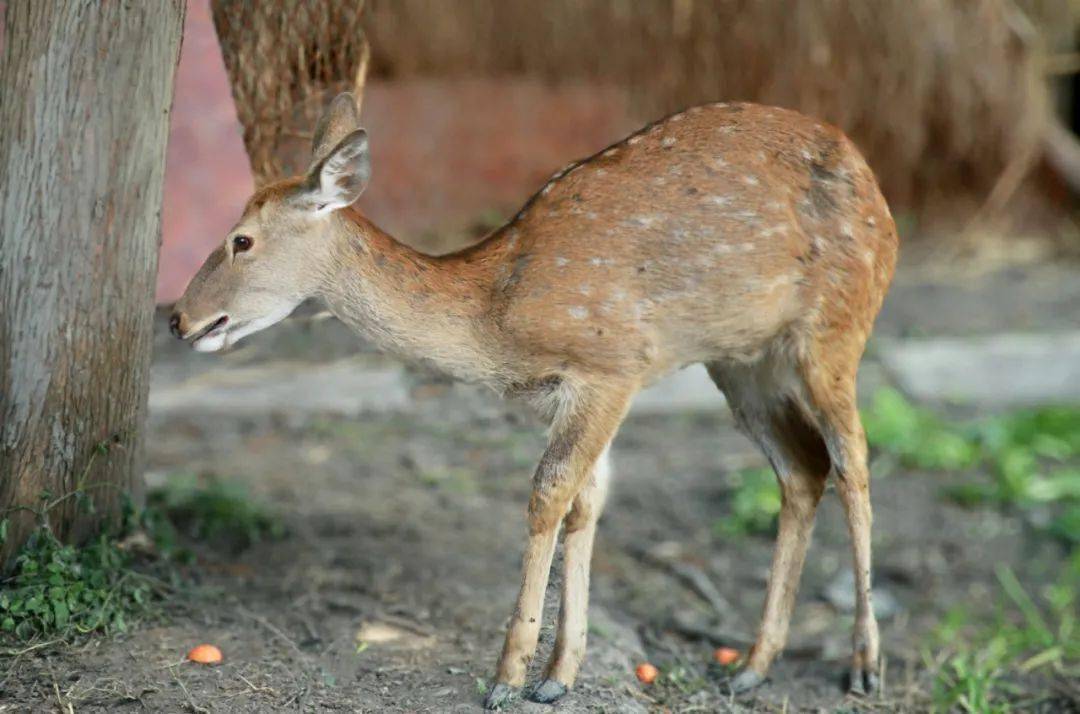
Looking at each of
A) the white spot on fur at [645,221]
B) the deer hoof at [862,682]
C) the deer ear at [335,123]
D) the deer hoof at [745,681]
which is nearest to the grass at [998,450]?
the deer hoof at [862,682]

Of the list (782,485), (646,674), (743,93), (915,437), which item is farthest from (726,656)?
(743,93)

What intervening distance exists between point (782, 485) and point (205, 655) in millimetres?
1900

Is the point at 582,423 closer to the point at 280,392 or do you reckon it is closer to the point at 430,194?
the point at 280,392

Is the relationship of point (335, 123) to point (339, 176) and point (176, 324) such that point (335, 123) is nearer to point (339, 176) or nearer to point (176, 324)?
point (339, 176)

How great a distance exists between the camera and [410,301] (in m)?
4.26

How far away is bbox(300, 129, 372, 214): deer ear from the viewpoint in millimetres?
4008

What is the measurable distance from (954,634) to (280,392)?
3.63m

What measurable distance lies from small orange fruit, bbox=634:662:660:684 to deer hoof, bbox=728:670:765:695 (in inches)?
9.9

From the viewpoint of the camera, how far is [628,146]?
447 cm

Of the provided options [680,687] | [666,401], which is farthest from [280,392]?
[680,687]

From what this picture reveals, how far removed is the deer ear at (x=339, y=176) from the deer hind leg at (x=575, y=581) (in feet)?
3.43

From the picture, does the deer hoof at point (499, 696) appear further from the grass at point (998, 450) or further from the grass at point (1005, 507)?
the grass at point (998, 450)

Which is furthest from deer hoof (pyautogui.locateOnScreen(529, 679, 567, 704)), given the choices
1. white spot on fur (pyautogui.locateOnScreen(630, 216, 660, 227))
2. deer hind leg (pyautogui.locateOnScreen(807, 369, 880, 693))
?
white spot on fur (pyautogui.locateOnScreen(630, 216, 660, 227))

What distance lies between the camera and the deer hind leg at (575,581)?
4.39 metres
